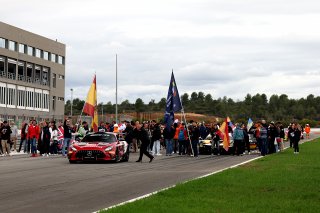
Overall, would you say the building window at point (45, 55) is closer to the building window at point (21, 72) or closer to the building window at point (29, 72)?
the building window at point (29, 72)

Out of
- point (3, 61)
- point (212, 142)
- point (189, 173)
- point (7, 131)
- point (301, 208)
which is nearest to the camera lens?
point (301, 208)

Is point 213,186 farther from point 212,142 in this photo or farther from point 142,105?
point 142,105

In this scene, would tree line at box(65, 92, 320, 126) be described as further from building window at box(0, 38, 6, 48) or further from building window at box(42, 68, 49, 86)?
building window at box(0, 38, 6, 48)

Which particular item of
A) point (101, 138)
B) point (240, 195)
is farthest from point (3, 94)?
point (240, 195)

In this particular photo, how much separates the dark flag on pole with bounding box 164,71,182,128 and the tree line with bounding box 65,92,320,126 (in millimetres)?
119870

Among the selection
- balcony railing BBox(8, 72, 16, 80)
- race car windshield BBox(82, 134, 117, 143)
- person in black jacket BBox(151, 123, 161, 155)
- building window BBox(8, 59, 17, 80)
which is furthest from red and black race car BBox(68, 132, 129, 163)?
building window BBox(8, 59, 17, 80)

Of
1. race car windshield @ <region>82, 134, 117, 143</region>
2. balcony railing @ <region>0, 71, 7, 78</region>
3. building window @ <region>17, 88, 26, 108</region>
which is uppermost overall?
balcony railing @ <region>0, 71, 7, 78</region>

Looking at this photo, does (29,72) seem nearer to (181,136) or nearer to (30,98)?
(30,98)

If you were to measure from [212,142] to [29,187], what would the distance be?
69.1ft

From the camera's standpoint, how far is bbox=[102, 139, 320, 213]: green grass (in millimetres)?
10500

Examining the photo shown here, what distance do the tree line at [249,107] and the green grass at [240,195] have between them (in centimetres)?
13717

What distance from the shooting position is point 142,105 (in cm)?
15900

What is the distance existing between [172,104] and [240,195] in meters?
20.6

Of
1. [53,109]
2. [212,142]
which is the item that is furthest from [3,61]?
[212,142]
